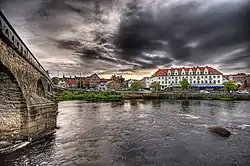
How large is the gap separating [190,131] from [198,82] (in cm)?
8357

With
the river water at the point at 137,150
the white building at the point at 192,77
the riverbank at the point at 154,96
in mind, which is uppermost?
the white building at the point at 192,77

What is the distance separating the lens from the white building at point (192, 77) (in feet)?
299

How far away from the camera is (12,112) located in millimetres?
11047

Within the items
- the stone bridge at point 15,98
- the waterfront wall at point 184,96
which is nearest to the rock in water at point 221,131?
the stone bridge at point 15,98

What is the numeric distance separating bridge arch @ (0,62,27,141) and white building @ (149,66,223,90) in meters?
88.5

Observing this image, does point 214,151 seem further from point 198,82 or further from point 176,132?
point 198,82

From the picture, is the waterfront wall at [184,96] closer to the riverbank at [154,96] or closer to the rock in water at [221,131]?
the riverbank at [154,96]

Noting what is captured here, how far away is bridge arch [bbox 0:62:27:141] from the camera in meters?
10.6

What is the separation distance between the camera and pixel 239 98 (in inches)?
2288

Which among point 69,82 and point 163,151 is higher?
point 69,82

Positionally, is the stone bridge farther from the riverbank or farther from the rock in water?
the riverbank

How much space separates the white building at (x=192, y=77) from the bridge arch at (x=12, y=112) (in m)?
88.5

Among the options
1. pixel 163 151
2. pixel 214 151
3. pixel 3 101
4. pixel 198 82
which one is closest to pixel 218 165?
pixel 214 151

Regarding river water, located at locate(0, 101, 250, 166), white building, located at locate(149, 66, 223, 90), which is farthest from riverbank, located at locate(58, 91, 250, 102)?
river water, located at locate(0, 101, 250, 166)
